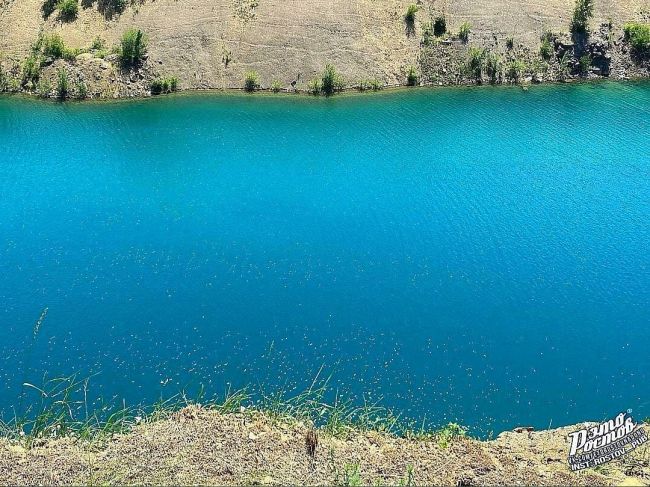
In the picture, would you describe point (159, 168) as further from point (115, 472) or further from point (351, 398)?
point (115, 472)

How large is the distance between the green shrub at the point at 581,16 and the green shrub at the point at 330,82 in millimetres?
20402

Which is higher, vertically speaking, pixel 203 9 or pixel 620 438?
pixel 203 9

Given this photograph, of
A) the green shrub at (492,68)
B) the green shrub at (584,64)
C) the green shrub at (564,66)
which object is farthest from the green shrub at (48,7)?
the green shrub at (584,64)

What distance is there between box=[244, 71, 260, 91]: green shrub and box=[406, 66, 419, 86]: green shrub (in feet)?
38.3

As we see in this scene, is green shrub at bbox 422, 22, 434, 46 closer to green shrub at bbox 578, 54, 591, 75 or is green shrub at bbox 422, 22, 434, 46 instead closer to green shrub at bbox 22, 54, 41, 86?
green shrub at bbox 578, 54, 591, 75

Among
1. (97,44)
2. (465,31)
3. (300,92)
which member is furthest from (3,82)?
(465,31)

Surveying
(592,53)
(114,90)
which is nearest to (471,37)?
(592,53)

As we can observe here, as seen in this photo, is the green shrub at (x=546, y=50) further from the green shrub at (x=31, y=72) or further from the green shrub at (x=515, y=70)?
the green shrub at (x=31, y=72)

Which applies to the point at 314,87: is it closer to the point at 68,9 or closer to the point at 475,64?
the point at 475,64

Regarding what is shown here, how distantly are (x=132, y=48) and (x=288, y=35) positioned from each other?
12.1 meters

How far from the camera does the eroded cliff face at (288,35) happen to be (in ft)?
168

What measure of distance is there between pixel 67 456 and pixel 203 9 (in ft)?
152

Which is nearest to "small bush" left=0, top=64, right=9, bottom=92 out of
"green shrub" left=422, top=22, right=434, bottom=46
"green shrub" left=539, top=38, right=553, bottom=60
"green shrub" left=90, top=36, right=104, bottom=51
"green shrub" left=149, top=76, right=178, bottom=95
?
"green shrub" left=90, top=36, right=104, bottom=51

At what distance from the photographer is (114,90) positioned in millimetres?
50188
